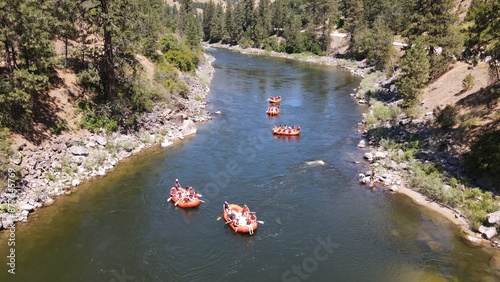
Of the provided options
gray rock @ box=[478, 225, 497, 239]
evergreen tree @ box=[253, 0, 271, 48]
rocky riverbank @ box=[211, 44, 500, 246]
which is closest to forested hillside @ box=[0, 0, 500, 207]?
rocky riverbank @ box=[211, 44, 500, 246]

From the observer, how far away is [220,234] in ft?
84.0

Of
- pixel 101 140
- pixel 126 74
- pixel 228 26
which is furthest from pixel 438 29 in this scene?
pixel 228 26

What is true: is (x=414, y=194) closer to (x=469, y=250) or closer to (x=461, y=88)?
(x=469, y=250)

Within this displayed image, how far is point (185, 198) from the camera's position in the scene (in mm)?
28266

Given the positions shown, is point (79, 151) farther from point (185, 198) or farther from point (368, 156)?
point (368, 156)

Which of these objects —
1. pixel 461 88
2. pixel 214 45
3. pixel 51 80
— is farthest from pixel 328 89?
pixel 214 45

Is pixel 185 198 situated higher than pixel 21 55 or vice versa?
pixel 21 55

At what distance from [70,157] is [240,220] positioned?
16.2m

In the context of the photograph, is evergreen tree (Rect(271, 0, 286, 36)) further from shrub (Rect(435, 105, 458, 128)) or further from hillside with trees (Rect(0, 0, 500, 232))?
shrub (Rect(435, 105, 458, 128))

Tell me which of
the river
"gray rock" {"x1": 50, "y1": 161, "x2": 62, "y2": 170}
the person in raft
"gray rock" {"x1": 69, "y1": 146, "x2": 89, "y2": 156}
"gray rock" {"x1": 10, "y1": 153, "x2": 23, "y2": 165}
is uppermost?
"gray rock" {"x1": 10, "y1": 153, "x2": 23, "y2": 165}

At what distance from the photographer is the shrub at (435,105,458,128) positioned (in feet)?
120

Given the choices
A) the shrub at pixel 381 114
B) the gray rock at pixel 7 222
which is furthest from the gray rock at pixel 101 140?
the shrub at pixel 381 114

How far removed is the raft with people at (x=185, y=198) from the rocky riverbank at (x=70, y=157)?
785cm

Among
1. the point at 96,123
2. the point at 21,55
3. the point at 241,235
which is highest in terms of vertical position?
the point at 21,55
